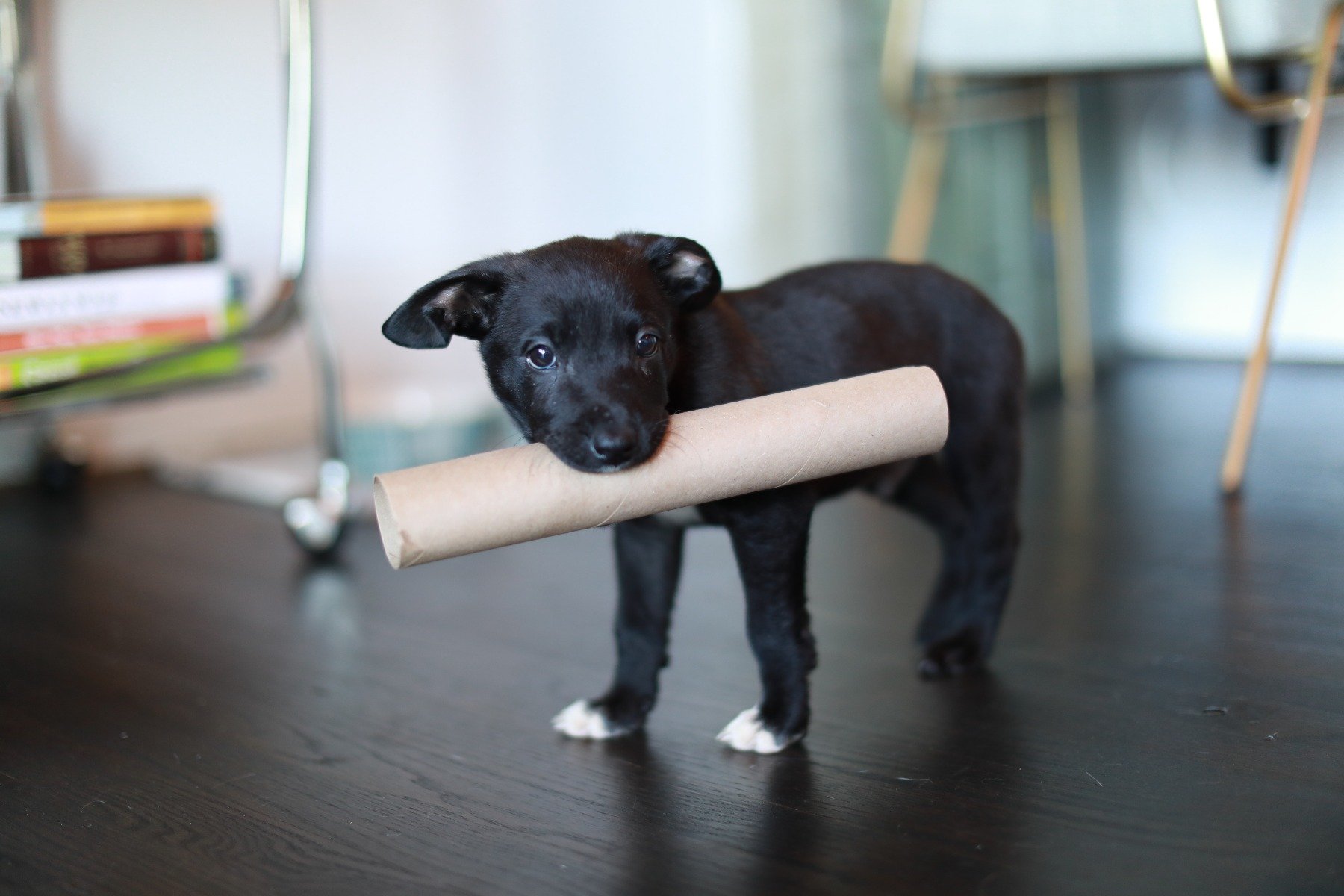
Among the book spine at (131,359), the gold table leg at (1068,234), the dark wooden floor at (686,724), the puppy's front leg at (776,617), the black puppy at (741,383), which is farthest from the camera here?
the gold table leg at (1068,234)

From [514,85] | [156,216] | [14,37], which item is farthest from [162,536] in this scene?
[514,85]

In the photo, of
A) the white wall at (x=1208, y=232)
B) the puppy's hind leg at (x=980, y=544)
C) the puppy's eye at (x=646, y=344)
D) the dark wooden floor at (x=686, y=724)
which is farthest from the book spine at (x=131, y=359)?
the white wall at (x=1208, y=232)

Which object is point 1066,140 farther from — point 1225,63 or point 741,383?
point 741,383

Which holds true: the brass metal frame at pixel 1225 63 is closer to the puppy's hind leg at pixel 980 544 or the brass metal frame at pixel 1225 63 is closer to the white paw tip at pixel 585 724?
the puppy's hind leg at pixel 980 544

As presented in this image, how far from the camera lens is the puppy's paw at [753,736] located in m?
1.49

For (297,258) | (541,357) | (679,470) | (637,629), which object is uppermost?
(297,258)

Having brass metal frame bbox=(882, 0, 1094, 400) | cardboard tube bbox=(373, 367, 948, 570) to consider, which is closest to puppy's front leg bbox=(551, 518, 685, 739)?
cardboard tube bbox=(373, 367, 948, 570)

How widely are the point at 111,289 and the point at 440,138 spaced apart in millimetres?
1615

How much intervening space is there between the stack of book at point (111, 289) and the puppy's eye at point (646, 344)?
1225 mm

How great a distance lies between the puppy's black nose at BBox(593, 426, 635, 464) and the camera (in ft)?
4.12

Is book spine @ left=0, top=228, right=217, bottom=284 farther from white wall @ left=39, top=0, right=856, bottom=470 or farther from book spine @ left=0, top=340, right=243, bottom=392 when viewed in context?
white wall @ left=39, top=0, right=856, bottom=470

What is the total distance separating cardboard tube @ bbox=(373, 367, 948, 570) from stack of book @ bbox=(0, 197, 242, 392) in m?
1.16

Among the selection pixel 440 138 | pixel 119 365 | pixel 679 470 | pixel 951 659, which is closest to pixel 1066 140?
pixel 440 138

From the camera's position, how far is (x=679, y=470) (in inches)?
51.9
